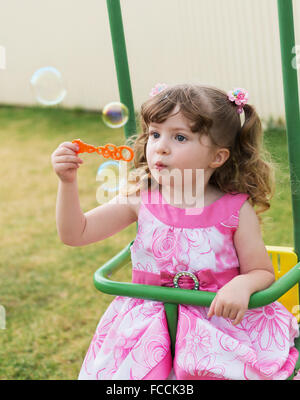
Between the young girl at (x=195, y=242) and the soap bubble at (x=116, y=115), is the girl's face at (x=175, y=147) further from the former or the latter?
the soap bubble at (x=116, y=115)

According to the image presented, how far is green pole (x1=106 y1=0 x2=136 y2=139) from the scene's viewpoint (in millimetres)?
1542

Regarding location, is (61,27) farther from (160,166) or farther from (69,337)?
(160,166)

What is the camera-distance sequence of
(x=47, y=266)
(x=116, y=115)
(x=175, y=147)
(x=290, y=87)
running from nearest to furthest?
(x=175, y=147), (x=290, y=87), (x=116, y=115), (x=47, y=266)

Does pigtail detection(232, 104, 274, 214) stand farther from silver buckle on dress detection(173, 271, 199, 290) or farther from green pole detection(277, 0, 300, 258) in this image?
silver buckle on dress detection(173, 271, 199, 290)

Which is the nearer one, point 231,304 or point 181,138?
point 231,304

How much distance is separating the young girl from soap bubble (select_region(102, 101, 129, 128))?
19 cm

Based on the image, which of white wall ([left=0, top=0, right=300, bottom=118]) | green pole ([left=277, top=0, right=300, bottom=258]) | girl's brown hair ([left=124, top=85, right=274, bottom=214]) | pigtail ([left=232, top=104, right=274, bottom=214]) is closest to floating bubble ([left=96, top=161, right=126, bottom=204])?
A: girl's brown hair ([left=124, top=85, right=274, bottom=214])

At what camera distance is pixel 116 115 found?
1551 mm

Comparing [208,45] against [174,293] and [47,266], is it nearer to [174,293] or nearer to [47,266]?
[174,293]

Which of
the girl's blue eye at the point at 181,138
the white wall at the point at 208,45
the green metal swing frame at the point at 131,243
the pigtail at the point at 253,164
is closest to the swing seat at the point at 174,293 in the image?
the green metal swing frame at the point at 131,243

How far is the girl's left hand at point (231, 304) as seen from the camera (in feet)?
3.89

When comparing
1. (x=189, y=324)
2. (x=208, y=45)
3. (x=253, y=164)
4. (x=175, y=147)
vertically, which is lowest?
(x=189, y=324)

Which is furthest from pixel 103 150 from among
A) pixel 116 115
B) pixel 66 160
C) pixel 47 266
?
pixel 47 266

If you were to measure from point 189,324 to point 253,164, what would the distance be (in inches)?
17.5
